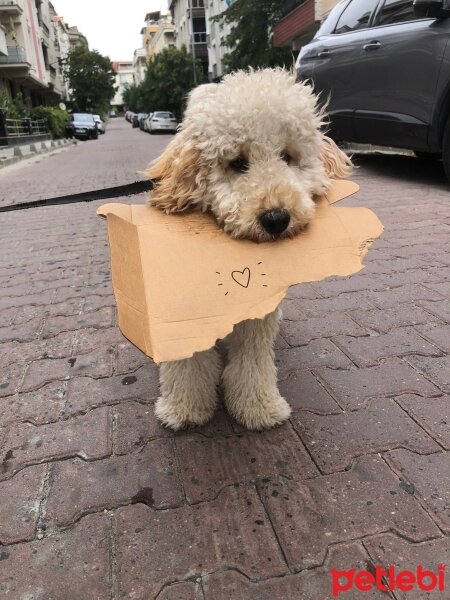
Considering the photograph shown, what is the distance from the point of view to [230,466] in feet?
6.18

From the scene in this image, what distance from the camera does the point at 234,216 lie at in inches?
69.9

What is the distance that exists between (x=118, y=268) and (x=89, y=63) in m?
65.3

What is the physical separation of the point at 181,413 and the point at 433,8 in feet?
17.0

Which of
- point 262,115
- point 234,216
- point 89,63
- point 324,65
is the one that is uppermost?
point 89,63

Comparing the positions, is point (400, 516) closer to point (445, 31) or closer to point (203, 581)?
point (203, 581)

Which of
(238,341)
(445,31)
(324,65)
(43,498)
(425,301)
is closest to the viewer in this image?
(43,498)

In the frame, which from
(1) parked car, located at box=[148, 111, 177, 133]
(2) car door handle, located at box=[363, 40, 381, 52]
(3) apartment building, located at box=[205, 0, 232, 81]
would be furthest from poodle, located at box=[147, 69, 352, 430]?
(3) apartment building, located at box=[205, 0, 232, 81]

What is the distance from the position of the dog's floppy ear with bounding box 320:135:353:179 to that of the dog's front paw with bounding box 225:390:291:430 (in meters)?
1.00

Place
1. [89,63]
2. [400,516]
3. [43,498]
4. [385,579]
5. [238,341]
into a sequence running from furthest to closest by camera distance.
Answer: [89,63] < [238,341] < [43,498] < [400,516] < [385,579]

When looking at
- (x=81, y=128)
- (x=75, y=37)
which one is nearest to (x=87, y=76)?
(x=81, y=128)

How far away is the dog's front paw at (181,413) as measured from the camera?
2.10 m

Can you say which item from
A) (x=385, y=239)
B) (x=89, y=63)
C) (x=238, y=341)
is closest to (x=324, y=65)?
(x=385, y=239)

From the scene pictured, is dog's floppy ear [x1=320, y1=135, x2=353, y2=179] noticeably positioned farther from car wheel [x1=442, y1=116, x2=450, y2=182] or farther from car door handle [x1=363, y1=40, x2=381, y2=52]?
car door handle [x1=363, y1=40, x2=381, y2=52]

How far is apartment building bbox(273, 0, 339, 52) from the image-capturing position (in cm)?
1941
